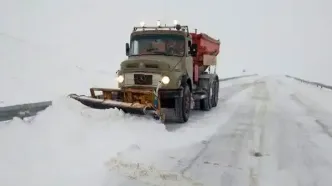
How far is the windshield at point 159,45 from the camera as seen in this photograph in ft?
38.2

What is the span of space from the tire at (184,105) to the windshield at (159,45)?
1230 millimetres

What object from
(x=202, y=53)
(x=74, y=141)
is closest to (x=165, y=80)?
(x=74, y=141)

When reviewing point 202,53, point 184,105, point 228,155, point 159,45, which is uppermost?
point 159,45

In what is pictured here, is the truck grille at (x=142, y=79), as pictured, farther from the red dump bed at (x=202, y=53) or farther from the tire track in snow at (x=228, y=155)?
the red dump bed at (x=202, y=53)

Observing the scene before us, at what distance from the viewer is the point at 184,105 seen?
36.2 ft

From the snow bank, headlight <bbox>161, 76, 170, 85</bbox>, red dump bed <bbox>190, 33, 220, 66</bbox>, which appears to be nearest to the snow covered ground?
the snow bank

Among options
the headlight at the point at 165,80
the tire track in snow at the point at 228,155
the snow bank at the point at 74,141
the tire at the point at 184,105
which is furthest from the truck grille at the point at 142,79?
the tire track in snow at the point at 228,155

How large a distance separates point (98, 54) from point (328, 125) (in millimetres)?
44375

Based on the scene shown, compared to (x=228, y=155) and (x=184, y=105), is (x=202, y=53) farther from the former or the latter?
(x=228, y=155)

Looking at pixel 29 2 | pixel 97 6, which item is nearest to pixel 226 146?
pixel 29 2

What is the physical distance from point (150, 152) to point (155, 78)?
3517 millimetres

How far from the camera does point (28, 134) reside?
23.1 ft

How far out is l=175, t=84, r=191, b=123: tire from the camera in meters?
10.8

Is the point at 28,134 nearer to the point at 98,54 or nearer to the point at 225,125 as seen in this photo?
the point at 225,125
